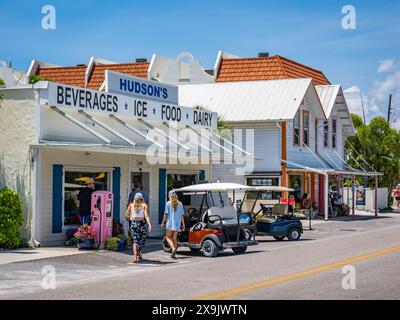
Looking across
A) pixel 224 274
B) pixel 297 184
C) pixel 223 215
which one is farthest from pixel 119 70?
pixel 224 274

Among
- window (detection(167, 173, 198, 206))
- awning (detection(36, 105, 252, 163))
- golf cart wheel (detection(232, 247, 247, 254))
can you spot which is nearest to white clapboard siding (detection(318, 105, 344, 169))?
awning (detection(36, 105, 252, 163))

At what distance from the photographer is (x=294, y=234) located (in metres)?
23.8

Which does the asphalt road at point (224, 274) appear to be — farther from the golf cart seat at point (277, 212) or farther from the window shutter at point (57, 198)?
the window shutter at point (57, 198)

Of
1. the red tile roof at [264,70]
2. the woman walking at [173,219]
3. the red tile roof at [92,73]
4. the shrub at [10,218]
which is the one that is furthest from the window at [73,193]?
the red tile roof at [92,73]

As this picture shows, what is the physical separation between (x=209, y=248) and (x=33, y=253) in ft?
14.6

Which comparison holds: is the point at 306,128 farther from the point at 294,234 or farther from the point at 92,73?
the point at 92,73

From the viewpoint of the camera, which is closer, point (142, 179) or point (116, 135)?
point (116, 135)

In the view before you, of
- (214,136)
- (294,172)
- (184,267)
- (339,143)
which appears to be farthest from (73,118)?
(339,143)

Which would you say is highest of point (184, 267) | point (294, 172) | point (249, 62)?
point (249, 62)

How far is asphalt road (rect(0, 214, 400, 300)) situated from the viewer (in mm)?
11578

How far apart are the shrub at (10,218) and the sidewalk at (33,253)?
1.04 ft
